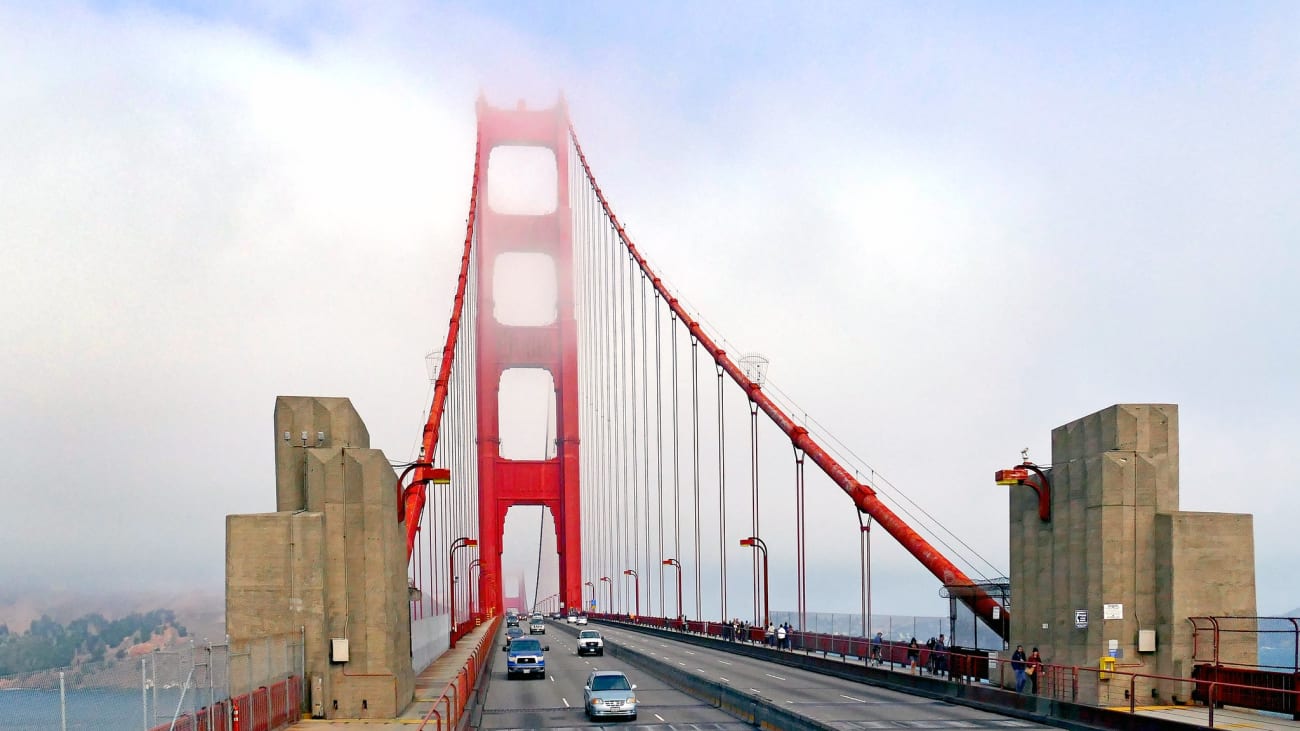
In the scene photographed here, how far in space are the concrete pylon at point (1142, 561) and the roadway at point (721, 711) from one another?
113 inches

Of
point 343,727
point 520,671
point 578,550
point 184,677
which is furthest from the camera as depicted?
point 578,550

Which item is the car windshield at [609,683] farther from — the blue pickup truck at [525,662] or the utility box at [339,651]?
the blue pickup truck at [525,662]

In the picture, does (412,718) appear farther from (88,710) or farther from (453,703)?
(88,710)

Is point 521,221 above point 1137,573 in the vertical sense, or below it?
above

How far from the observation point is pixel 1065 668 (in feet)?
104

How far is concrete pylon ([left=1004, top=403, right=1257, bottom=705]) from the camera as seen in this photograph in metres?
30.7

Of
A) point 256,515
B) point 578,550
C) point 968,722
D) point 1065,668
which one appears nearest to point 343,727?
point 256,515

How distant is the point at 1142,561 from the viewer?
1233 inches

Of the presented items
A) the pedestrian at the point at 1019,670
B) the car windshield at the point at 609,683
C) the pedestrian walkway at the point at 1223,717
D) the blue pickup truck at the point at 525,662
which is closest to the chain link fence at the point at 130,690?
the car windshield at the point at 609,683

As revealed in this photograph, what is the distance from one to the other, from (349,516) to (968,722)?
15352mm

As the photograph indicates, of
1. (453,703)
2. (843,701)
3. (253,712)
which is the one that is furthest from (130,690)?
(843,701)

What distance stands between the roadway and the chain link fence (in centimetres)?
1016

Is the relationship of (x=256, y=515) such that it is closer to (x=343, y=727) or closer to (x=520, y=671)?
(x=343, y=727)

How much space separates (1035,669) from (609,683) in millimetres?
10948
